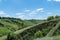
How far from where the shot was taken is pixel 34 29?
35.6 m

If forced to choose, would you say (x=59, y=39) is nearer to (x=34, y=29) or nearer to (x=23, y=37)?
(x=23, y=37)

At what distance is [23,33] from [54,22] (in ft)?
21.3

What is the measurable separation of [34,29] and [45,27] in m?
1.98

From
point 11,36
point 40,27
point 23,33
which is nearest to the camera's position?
point 11,36

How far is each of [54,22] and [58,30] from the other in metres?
5.85

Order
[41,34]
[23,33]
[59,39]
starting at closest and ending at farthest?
[59,39], [41,34], [23,33]

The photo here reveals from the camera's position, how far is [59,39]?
21.1 m

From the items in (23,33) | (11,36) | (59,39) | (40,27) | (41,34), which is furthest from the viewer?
(40,27)

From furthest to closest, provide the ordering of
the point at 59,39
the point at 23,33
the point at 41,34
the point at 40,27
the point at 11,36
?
1. the point at 40,27
2. the point at 23,33
3. the point at 41,34
4. the point at 11,36
5. the point at 59,39

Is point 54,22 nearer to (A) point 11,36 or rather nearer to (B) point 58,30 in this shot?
(B) point 58,30

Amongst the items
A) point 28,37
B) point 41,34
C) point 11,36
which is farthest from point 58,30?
point 11,36

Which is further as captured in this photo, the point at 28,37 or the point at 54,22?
the point at 54,22

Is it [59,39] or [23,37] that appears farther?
[23,37]

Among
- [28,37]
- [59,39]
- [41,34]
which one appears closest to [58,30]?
[41,34]
